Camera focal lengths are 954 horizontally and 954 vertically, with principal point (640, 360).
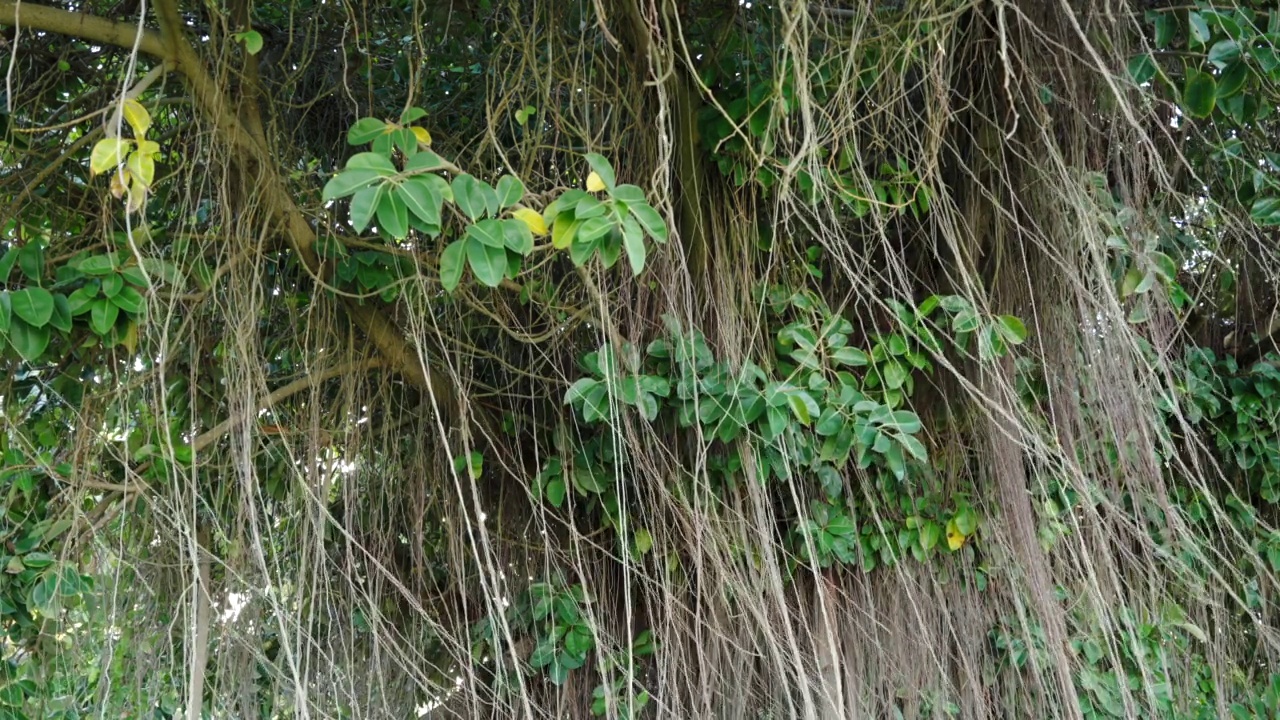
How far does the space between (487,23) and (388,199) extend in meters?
1.14

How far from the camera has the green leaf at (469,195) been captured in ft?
4.01

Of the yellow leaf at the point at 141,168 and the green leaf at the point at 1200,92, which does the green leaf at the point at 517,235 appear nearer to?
the yellow leaf at the point at 141,168

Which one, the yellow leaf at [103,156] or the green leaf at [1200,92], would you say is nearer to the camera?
the yellow leaf at [103,156]

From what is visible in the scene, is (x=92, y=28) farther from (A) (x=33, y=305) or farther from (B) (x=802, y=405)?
(B) (x=802, y=405)

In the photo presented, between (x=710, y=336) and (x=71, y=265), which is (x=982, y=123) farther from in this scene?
(x=71, y=265)

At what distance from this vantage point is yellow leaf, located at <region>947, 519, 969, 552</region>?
2.00 meters

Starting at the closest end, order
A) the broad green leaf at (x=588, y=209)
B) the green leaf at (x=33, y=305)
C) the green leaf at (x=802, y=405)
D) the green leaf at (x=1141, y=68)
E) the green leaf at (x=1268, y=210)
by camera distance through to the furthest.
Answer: the broad green leaf at (x=588, y=209) → the green leaf at (x=33, y=305) → the green leaf at (x=802, y=405) → the green leaf at (x=1141, y=68) → the green leaf at (x=1268, y=210)

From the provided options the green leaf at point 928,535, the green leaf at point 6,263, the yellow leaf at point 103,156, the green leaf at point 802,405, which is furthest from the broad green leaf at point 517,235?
the green leaf at point 928,535

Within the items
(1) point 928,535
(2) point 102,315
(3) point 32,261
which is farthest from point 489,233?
(1) point 928,535

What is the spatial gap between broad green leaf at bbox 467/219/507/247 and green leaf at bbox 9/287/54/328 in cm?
69

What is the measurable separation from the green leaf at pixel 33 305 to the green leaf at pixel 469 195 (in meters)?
0.67

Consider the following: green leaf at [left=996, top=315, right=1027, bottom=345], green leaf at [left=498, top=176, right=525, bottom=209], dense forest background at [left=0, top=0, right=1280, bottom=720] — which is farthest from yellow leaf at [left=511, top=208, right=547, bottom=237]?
green leaf at [left=996, top=315, right=1027, bottom=345]

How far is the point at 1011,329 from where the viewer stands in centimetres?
175

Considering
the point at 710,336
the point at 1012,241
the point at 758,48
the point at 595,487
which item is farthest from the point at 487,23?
the point at 1012,241
